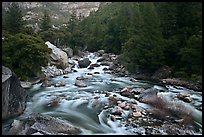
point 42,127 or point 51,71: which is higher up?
point 51,71

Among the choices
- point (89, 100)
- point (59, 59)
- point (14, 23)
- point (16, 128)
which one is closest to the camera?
point (16, 128)

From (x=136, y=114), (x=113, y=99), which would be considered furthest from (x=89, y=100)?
Result: (x=136, y=114)

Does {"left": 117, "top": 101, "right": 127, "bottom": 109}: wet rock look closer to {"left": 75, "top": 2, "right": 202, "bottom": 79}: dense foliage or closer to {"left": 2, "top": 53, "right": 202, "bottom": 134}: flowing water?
{"left": 2, "top": 53, "right": 202, "bottom": 134}: flowing water

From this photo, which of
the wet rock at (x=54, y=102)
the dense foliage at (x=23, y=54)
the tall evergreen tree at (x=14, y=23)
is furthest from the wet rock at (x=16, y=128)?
the tall evergreen tree at (x=14, y=23)

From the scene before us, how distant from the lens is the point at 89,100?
58.9 feet

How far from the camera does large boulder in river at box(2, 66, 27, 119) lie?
14602mm

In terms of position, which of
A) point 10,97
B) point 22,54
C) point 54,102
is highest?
point 22,54

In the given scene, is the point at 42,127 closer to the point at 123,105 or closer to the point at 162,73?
the point at 123,105

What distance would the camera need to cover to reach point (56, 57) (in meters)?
32.3

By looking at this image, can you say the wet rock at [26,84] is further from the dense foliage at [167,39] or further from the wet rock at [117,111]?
the dense foliage at [167,39]

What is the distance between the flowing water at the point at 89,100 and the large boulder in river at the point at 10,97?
579 mm

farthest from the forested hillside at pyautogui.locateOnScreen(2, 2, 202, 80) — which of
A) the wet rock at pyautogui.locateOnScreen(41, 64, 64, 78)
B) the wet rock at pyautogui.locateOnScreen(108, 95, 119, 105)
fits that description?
the wet rock at pyautogui.locateOnScreen(108, 95, 119, 105)

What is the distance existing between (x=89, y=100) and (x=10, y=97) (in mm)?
4994

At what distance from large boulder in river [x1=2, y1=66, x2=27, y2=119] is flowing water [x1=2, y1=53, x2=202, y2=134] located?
58 centimetres
